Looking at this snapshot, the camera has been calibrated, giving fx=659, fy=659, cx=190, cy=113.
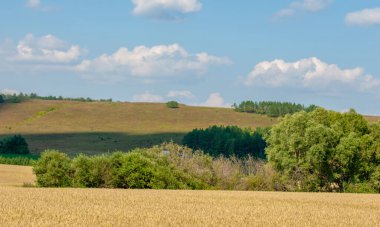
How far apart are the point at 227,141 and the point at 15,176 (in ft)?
251

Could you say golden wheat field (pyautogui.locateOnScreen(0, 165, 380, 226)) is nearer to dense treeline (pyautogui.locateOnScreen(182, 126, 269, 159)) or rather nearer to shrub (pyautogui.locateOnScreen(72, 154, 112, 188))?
shrub (pyautogui.locateOnScreen(72, 154, 112, 188))

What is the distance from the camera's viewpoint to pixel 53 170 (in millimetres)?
63219

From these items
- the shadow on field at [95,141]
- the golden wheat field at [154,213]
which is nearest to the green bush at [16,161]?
the shadow on field at [95,141]

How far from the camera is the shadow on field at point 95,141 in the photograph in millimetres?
151000

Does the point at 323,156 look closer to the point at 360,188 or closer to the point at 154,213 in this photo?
the point at 360,188

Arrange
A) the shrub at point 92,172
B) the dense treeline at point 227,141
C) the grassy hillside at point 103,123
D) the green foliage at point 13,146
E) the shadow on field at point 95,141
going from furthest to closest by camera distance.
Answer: the grassy hillside at point 103,123
the shadow on field at point 95,141
the dense treeline at point 227,141
the green foliage at point 13,146
the shrub at point 92,172

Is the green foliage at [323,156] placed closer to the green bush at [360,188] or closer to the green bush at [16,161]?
the green bush at [360,188]

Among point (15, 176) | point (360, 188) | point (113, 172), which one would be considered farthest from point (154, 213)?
point (15, 176)

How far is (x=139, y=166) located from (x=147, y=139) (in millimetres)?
97884

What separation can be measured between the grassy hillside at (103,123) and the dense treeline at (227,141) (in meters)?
4.69

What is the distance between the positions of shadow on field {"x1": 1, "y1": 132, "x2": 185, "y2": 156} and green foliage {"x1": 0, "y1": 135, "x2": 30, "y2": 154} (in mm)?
9706

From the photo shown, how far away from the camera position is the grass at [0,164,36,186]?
241 feet

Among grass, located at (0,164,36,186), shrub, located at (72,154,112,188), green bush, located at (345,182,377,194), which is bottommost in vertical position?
grass, located at (0,164,36,186)

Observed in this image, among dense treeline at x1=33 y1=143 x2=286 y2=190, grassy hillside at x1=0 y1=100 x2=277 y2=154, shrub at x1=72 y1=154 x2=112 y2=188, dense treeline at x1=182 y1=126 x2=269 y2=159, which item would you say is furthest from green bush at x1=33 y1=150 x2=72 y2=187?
dense treeline at x1=182 y1=126 x2=269 y2=159
